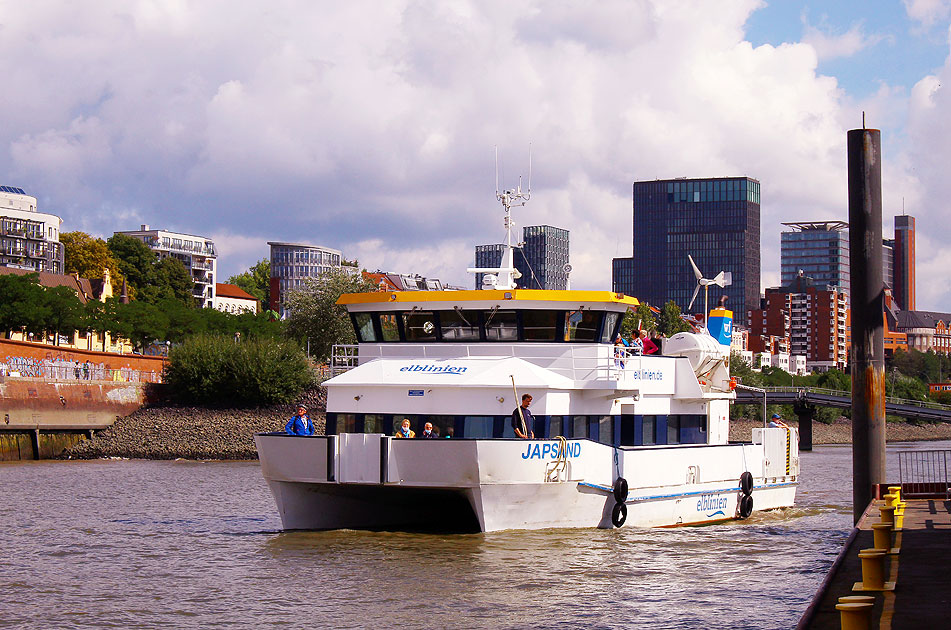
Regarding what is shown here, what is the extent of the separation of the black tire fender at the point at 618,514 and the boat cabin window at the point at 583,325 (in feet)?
11.5

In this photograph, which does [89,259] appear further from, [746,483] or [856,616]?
[856,616]

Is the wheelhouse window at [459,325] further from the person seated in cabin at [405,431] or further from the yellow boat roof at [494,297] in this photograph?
the person seated in cabin at [405,431]

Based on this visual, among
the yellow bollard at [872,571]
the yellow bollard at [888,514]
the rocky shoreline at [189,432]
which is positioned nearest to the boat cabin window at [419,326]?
the yellow bollard at [888,514]

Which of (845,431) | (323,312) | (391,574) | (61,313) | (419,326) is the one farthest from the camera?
(845,431)

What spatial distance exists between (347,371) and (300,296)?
166ft

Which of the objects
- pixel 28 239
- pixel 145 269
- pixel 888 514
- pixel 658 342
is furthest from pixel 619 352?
pixel 28 239

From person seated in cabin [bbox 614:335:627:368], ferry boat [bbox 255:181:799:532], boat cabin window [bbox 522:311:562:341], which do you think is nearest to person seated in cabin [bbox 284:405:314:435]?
ferry boat [bbox 255:181:799:532]

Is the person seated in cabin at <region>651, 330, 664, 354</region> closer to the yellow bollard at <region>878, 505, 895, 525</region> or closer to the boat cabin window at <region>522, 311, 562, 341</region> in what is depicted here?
the boat cabin window at <region>522, 311, 562, 341</region>

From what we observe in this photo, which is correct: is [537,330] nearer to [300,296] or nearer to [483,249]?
[483,249]

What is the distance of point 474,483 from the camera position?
2217cm

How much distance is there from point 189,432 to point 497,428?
4035 cm

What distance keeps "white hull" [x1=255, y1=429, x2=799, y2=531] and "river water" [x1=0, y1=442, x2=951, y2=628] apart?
1.37ft

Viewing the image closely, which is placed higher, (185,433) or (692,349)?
(692,349)

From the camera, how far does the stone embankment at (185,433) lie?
193ft
